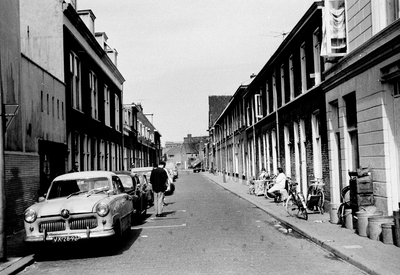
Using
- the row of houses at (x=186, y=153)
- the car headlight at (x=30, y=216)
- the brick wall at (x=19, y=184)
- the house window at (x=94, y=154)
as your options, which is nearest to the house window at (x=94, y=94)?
the house window at (x=94, y=154)

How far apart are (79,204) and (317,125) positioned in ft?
34.3

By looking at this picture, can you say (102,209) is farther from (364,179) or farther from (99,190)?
(364,179)

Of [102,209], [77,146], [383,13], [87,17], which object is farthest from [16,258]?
[87,17]

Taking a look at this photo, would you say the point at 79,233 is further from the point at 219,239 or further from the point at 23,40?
the point at 23,40

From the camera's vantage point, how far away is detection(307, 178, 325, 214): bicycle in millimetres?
14276

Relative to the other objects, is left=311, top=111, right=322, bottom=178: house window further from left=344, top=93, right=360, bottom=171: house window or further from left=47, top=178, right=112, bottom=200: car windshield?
left=47, top=178, right=112, bottom=200: car windshield

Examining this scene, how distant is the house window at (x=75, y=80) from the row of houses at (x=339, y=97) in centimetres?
973

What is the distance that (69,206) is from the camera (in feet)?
29.1

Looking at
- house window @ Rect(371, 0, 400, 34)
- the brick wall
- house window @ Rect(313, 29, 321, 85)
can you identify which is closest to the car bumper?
the brick wall

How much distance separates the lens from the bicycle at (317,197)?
46.8 feet

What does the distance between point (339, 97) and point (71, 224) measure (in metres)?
8.67

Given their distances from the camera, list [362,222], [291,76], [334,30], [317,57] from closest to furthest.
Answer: [362,222], [334,30], [317,57], [291,76]

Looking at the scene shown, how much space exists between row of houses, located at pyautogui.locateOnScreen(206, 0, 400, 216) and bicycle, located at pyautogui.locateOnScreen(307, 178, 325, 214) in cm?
26

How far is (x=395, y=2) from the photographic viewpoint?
9.97m
